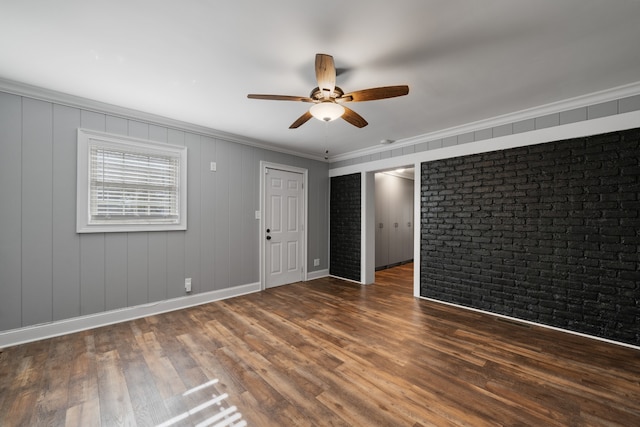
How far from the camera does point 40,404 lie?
1.77 meters

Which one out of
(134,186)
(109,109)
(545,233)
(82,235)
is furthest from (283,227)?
(545,233)

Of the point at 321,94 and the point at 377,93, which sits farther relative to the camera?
the point at 321,94

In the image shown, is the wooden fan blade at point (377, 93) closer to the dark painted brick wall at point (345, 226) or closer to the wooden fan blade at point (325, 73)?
the wooden fan blade at point (325, 73)

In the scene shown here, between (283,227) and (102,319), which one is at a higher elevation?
(283,227)

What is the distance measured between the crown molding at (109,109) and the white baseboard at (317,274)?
8.70 ft

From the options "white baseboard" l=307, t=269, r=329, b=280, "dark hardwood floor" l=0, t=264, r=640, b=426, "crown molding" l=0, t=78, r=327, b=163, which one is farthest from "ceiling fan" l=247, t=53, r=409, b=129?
"white baseboard" l=307, t=269, r=329, b=280

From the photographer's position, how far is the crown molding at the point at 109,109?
101 inches

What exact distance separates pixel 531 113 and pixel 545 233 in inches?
55.5

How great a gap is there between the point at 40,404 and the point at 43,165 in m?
2.24

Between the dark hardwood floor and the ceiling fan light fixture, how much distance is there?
211 cm

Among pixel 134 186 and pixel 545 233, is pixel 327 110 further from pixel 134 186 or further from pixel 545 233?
pixel 545 233

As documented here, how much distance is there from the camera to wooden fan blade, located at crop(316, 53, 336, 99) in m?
1.75

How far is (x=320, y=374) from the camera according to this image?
2.10m

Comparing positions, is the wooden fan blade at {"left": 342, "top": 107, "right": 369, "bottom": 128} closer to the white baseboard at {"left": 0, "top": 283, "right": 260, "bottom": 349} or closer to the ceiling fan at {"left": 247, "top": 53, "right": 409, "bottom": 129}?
the ceiling fan at {"left": 247, "top": 53, "right": 409, "bottom": 129}
